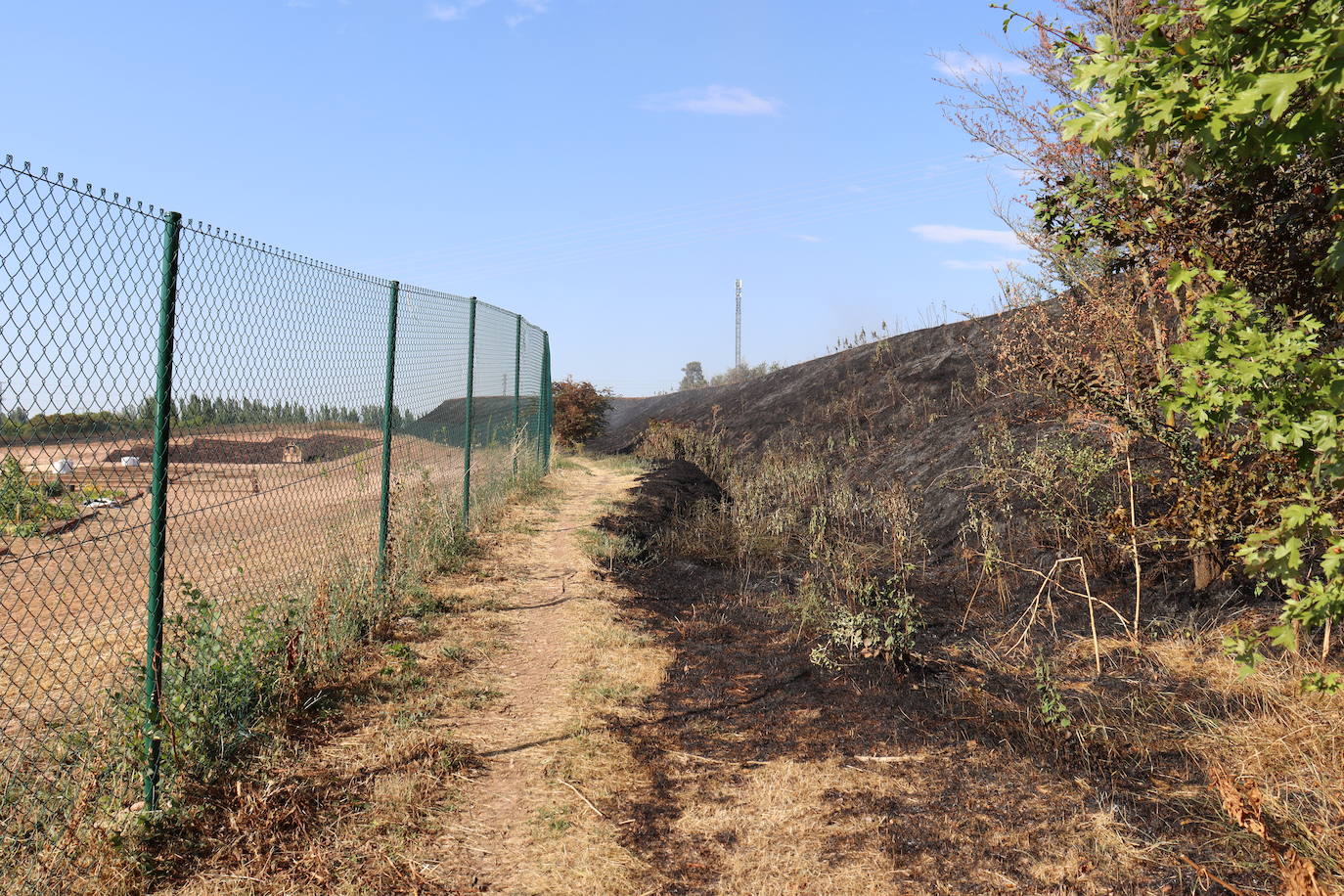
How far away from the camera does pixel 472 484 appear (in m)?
9.80

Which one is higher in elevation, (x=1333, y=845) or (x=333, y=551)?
(x=333, y=551)

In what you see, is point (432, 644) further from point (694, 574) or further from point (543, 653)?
point (694, 574)

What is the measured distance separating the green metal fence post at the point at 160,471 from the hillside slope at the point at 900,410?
7411 mm

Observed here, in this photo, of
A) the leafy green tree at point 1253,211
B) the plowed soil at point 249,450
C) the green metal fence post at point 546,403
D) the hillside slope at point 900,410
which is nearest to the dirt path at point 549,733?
the plowed soil at point 249,450

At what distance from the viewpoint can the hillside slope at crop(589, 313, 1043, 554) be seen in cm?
1137

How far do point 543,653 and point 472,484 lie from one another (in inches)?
166

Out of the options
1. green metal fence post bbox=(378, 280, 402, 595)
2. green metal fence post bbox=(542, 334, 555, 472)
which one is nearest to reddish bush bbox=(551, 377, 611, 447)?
green metal fence post bbox=(542, 334, 555, 472)

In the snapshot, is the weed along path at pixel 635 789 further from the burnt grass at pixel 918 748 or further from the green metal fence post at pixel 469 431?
the green metal fence post at pixel 469 431

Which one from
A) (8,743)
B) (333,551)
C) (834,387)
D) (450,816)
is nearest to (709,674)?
(450,816)

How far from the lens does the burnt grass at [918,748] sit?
11.4ft

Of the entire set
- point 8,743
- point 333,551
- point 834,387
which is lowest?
point 8,743

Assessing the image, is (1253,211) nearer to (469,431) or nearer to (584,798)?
(584,798)

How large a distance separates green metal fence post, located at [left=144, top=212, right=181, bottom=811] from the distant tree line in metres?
0.11

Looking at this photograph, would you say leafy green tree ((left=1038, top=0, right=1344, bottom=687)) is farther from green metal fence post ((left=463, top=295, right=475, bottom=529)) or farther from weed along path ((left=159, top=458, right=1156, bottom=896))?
green metal fence post ((left=463, top=295, right=475, bottom=529))
